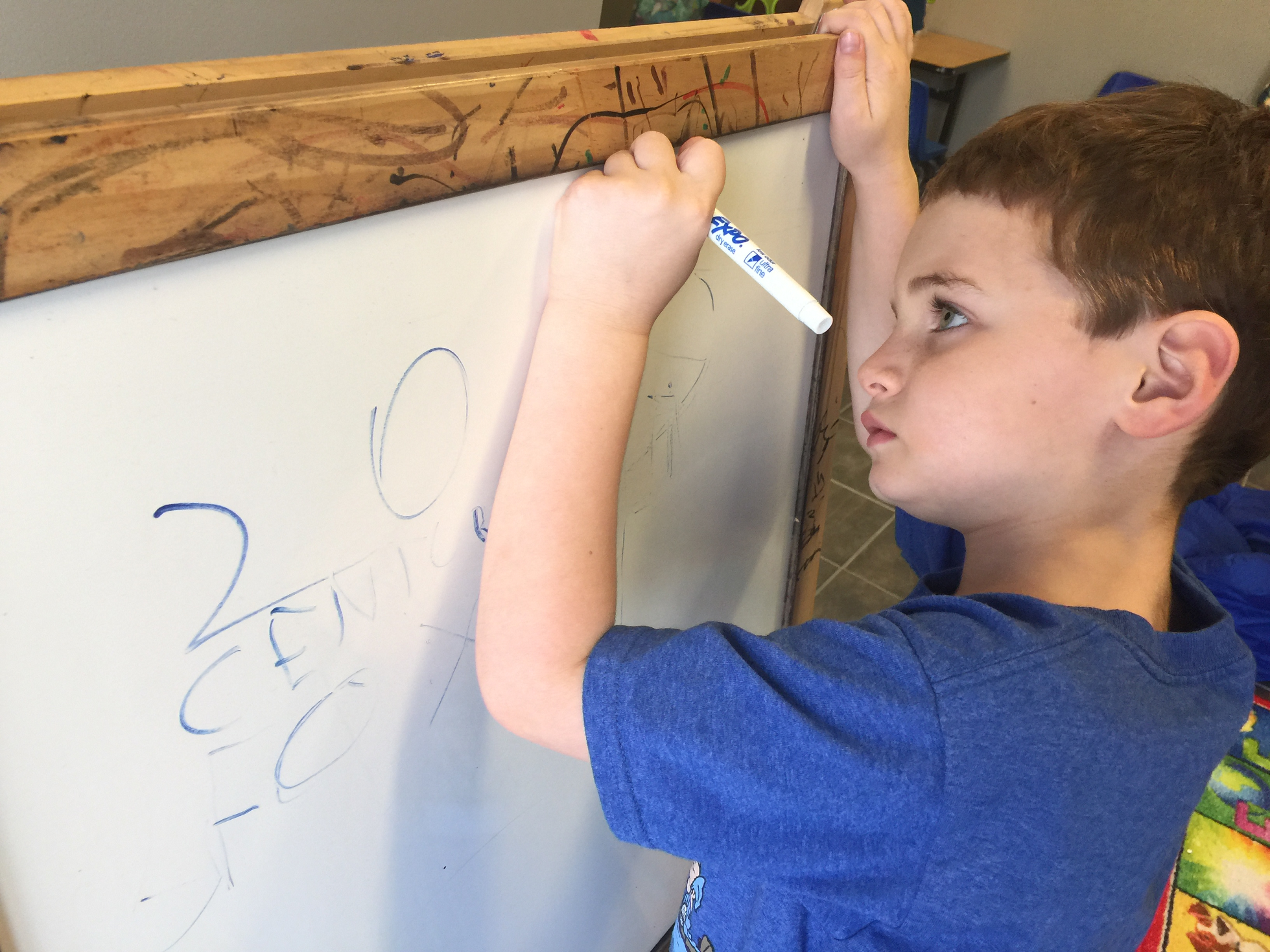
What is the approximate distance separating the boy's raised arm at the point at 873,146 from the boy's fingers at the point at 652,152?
18cm

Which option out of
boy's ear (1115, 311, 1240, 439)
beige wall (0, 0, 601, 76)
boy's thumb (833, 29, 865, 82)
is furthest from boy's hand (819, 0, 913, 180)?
beige wall (0, 0, 601, 76)

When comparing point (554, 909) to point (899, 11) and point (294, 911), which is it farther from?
point (899, 11)

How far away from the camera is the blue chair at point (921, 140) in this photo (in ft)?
6.79

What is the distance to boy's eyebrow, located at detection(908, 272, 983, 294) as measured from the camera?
0.49 meters

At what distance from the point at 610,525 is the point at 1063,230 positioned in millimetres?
303

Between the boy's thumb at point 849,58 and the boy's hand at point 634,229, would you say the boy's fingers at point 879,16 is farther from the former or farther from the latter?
the boy's hand at point 634,229

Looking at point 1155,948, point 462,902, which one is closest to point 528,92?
point 462,902

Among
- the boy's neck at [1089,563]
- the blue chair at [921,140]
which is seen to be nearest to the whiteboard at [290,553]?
the boy's neck at [1089,563]

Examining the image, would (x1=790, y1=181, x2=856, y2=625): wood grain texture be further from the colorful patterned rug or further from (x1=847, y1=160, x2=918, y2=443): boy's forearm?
the colorful patterned rug

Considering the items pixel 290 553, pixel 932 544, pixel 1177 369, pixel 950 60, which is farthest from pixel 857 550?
pixel 950 60

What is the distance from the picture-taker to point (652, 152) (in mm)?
413

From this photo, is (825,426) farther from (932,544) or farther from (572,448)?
(572,448)

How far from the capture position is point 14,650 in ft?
0.99

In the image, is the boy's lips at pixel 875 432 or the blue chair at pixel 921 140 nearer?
the boy's lips at pixel 875 432
